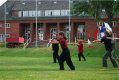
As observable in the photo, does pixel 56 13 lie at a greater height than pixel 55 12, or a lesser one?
lesser

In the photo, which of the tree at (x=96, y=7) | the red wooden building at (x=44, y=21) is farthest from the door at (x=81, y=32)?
the tree at (x=96, y=7)

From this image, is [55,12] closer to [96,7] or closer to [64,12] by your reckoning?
[64,12]

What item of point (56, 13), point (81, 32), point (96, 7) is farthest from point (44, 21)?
point (96, 7)

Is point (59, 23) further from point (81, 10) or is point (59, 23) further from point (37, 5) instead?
point (81, 10)

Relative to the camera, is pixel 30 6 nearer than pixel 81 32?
No

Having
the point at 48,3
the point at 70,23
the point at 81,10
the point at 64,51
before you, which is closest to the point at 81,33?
the point at 70,23

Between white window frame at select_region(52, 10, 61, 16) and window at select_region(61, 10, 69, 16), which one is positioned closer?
window at select_region(61, 10, 69, 16)

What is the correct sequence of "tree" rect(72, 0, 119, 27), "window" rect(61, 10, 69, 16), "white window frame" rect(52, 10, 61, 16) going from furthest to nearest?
"white window frame" rect(52, 10, 61, 16), "window" rect(61, 10, 69, 16), "tree" rect(72, 0, 119, 27)

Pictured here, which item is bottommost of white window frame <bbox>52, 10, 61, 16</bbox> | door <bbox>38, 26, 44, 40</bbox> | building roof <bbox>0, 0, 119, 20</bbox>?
door <bbox>38, 26, 44, 40</bbox>

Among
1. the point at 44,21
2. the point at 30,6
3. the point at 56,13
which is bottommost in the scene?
the point at 44,21

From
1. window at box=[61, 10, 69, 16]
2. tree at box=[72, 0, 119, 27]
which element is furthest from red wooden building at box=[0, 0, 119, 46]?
tree at box=[72, 0, 119, 27]

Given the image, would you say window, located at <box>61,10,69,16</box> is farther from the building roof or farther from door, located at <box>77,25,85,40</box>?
door, located at <box>77,25,85,40</box>

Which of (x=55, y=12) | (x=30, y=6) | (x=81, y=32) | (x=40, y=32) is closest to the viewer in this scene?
(x=81, y=32)

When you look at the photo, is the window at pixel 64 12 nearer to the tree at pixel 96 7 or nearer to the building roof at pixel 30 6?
the building roof at pixel 30 6
